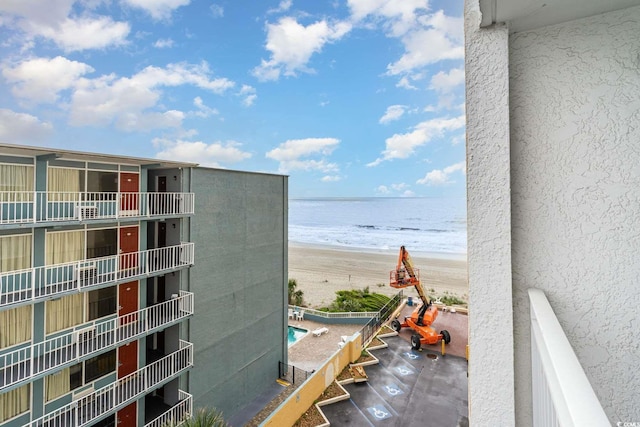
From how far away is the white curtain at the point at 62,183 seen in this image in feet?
24.5

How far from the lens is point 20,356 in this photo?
7.04 metres

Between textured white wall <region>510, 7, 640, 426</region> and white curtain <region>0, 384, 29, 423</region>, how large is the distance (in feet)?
32.5

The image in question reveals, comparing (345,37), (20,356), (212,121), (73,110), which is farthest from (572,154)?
(345,37)

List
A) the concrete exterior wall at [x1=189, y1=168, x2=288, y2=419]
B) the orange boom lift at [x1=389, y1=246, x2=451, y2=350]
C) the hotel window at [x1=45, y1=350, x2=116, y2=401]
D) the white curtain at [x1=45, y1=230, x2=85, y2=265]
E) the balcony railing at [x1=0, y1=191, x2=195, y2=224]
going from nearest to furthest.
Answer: the balcony railing at [x1=0, y1=191, x2=195, y2=224]
the white curtain at [x1=45, y1=230, x2=85, y2=265]
the hotel window at [x1=45, y1=350, x2=116, y2=401]
the concrete exterior wall at [x1=189, y1=168, x2=288, y2=419]
the orange boom lift at [x1=389, y1=246, x2=451, y2=350]

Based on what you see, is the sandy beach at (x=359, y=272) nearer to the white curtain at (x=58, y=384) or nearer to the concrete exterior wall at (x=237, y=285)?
the concrete exterior wall at (x=237, y=285)

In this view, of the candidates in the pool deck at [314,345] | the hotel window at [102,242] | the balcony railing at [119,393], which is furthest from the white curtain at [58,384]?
the pool deck at [314,345]

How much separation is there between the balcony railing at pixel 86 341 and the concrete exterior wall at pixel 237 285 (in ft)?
2.53

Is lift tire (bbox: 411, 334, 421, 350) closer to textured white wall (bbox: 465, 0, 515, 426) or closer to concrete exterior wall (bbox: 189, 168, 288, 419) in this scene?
concrete exterior wall (bbox: 189, 168, 288, 419)

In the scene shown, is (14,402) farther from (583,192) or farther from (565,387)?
(583,192)

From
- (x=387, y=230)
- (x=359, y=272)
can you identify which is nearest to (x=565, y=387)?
(x=359, y=272)

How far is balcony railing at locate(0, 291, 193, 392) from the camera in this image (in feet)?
22.3

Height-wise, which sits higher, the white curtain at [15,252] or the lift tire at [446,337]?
the white curtain at [15,252]

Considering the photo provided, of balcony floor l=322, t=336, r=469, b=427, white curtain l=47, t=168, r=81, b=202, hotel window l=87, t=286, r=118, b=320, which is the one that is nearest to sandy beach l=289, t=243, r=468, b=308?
balcony floor l=322, t=336, r=469, b=427

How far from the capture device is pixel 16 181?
6.93m
